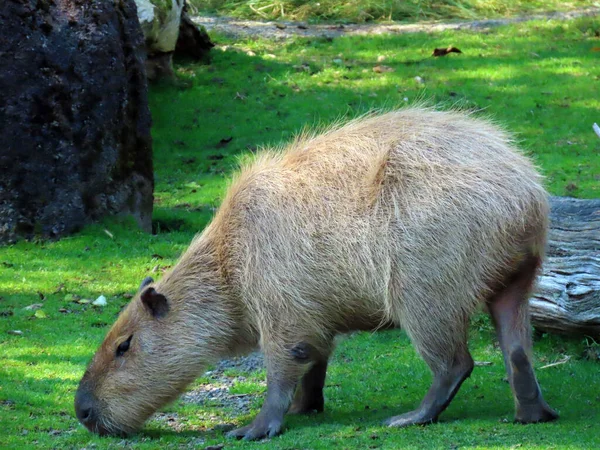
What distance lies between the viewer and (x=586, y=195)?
987cm

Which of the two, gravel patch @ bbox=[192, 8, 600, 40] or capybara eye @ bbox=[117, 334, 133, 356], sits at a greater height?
gravel patch @ bbox=[192, 8, 600, 40]

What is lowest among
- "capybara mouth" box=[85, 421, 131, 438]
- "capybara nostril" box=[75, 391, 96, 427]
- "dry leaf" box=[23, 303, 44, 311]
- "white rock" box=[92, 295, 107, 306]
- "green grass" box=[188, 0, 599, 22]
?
"white rock" box=[92, 295, 107, 306]

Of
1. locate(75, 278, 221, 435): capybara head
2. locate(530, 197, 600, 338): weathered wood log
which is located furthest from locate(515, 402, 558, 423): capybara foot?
locate(75, 278, 221, 435): capybara head

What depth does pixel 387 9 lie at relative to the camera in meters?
16.2

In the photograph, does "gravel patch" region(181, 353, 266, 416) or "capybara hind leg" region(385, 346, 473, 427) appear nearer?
"capybara hind leg" region(385, 346, 473, 427)

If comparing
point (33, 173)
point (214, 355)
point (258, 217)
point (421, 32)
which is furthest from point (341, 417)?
point (421, 32)

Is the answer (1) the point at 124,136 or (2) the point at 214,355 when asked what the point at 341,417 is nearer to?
(2) the point at 214,355

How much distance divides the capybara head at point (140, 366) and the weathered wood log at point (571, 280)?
2.33m

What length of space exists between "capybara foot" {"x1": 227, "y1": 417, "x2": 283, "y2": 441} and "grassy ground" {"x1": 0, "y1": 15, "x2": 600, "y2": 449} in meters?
0.09

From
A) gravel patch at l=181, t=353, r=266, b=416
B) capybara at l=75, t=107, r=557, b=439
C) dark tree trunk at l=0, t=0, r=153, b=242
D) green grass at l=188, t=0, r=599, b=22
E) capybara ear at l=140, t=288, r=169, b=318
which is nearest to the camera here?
capybara at l=75, t=107, r=557, b=439

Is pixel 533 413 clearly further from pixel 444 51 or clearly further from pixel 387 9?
pixel 387 9

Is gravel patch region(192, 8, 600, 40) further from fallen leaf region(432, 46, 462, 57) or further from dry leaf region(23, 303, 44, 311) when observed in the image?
dry leaf region(23, 303, 44, 311)

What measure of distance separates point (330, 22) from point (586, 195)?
723cm

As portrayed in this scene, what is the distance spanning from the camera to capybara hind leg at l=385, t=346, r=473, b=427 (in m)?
5.44
